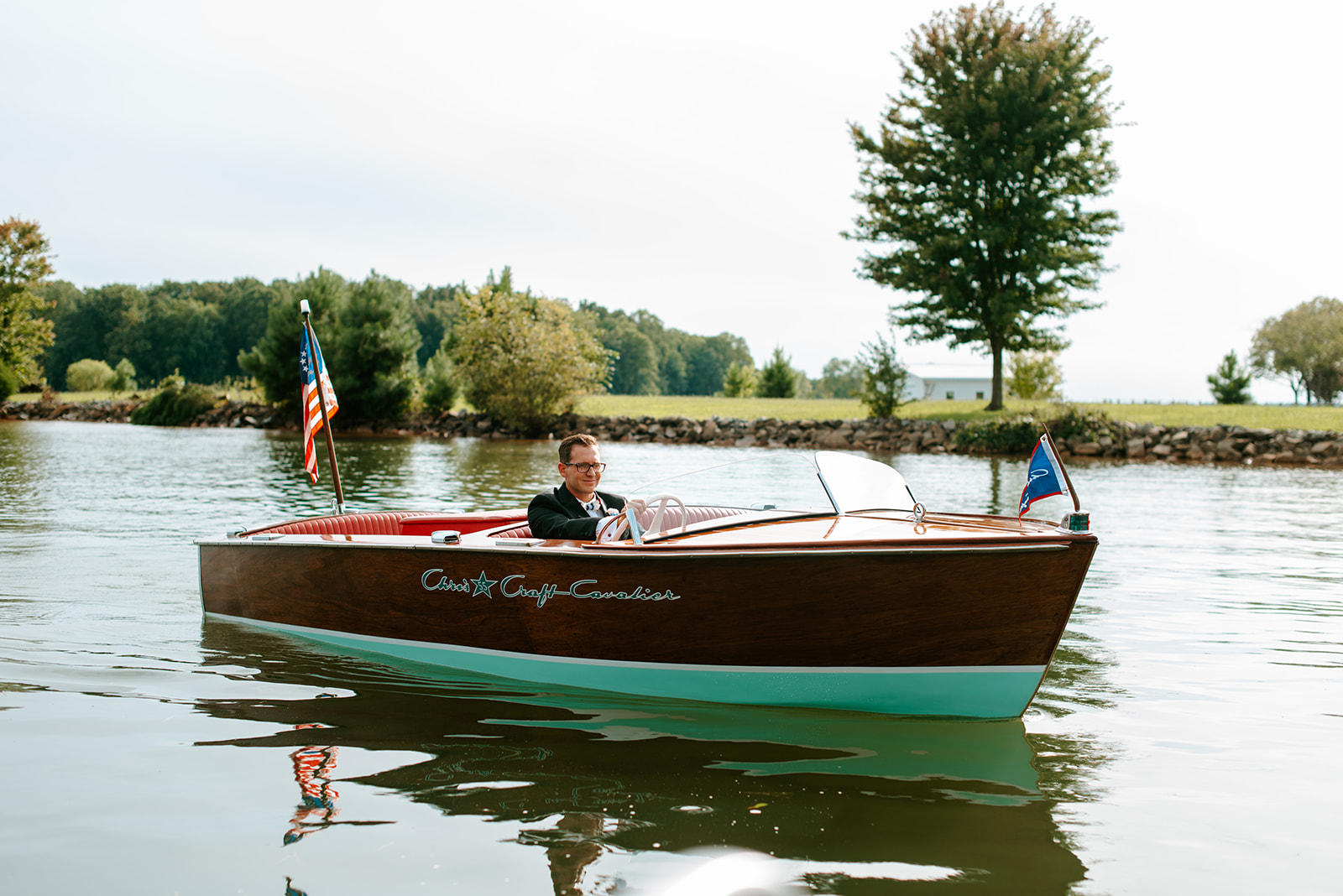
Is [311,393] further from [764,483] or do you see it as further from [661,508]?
[764,483]

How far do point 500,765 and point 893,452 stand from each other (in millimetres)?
25853

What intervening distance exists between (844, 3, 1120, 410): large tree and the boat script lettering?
1133 inches

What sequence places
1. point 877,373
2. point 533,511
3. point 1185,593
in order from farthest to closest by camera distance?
1. point 877,373
2. point 1185,593
3. point 533,511

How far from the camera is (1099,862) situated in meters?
3.34

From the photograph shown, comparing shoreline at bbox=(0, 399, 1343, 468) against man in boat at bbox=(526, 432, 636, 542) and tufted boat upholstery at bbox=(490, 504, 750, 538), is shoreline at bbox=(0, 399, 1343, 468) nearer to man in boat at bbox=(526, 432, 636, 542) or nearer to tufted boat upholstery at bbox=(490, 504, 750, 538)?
tufted boat upholstery at bbox=(490, 504, 750, 538)

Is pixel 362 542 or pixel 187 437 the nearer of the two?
pixel 362 542

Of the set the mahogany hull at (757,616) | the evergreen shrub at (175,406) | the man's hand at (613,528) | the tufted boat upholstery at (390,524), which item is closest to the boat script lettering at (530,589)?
the mahogany hull at (757,616)

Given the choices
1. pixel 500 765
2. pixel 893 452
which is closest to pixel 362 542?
pixel 500 765

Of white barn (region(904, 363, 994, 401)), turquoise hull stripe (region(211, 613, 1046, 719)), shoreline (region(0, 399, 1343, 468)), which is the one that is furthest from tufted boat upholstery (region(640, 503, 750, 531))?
white barn (region(904, 363, 994, 401))

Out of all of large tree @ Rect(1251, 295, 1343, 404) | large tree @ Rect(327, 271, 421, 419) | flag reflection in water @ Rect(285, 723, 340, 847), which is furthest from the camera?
large tree @ Rect(1251, 295, 1343, 404)

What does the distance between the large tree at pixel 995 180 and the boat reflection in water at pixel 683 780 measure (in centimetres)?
2874

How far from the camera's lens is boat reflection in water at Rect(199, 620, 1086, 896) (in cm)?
333

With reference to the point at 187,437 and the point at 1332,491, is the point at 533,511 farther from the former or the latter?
the point at 187,437

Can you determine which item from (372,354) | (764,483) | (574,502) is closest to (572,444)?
(574,502)
